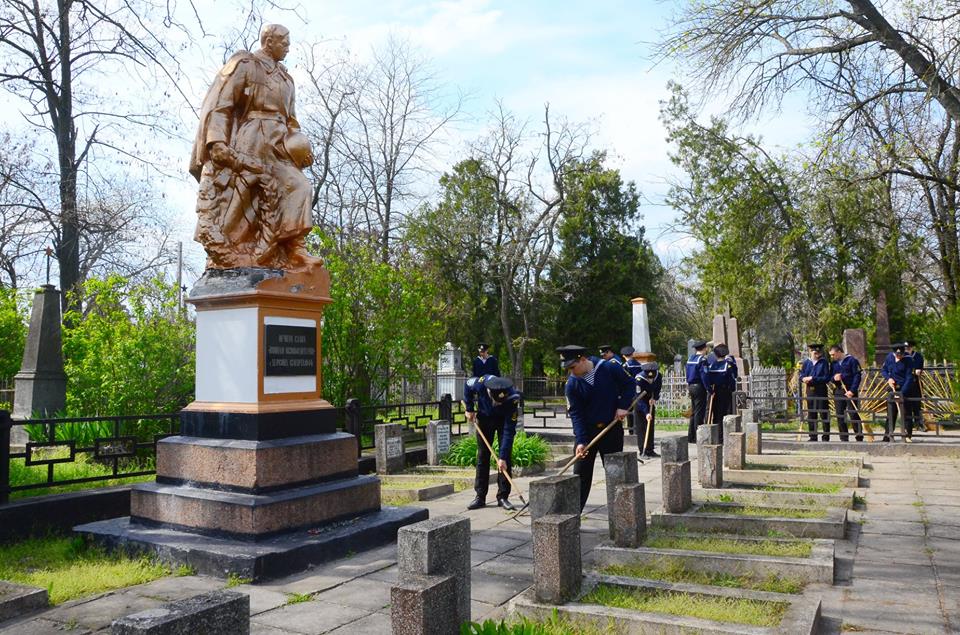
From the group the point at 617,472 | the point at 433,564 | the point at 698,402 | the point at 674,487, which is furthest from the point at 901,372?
the point at 433,564

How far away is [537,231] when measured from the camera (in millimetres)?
33281

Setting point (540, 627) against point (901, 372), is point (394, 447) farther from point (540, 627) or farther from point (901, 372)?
point (901, 372)

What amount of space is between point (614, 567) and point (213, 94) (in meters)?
5.89

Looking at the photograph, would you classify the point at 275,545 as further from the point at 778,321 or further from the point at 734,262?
the point at 778,321

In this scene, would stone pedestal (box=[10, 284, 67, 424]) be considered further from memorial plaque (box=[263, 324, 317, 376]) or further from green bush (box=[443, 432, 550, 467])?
memorial plaque (box=[263, 324, 317, 376])

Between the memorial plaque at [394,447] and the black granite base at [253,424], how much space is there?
3956 millimetres

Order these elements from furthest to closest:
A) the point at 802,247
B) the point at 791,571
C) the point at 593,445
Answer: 1. the point at 802,247
2. the point at 593,445
3. the point at 791,571

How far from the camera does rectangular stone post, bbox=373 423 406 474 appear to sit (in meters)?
11.0

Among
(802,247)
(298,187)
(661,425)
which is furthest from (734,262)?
(298,187)

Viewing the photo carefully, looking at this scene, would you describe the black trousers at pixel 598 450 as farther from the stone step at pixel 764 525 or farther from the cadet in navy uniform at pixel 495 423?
the cadet in navy uniform at pixel 495 423

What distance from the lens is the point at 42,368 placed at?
42.2ft

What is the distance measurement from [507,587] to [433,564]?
1923 mm

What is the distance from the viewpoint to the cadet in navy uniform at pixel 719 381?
14.2 meters

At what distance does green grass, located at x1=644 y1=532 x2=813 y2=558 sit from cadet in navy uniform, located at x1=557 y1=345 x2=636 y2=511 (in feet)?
3.62
